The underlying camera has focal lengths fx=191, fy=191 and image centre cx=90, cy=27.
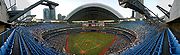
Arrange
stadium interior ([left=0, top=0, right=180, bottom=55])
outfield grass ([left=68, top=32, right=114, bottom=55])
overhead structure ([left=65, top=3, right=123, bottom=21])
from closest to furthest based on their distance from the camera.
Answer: stadium interior ([left=0, top=0, right=180, bottom=55]) → outfield grass ([left=68, top=32, right=114, bottom=55]) → overhead structure ([left=65, top=3, right=123, bottom=21])

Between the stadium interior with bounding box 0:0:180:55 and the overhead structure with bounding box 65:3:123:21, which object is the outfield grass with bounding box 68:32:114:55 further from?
the overhead structure with bounding box 65:3:123:21

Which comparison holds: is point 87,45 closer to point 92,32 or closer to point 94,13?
point 92,32

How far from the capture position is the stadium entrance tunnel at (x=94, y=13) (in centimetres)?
5669

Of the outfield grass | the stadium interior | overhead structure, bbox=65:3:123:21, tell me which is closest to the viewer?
the stadium interior

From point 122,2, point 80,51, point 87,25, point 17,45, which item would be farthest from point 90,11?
point 17,45

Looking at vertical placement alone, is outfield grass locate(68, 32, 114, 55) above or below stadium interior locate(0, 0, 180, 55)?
below

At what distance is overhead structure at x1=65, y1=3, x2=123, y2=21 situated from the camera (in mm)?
56625

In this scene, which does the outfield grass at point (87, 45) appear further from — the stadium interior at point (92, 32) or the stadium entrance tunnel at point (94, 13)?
the stadium entrance tunnel at point (94, 13)

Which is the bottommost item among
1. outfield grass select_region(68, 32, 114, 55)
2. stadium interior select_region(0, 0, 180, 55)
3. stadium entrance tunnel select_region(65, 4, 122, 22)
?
outfield grass select_region(68, 32, 114, 55)

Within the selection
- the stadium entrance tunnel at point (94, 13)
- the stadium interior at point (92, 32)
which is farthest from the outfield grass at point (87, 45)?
the stadium entrance tunnel at point (94, 13)

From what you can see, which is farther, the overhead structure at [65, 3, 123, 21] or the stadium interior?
the overhead structure at [65, 3, 123, 21]

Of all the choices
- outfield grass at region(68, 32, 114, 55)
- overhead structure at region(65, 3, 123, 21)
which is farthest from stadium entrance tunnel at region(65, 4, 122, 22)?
outfield grass at region(68, 32, 114, 55)

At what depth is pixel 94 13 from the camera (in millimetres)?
59406

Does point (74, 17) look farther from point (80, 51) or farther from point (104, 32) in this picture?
point (80, 51)
